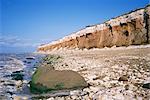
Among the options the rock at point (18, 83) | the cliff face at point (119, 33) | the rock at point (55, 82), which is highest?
the cliff face at point (119, 33)

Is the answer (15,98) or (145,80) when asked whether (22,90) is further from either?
(145,80)

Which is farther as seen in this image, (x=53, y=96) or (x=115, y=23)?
(x=115, y=23)

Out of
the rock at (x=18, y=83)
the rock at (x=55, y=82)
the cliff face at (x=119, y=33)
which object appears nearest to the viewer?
the rock at (x=55, y=82)

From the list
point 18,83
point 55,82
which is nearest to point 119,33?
point 18,83

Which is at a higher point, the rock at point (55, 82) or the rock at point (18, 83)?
the rock at point (55, 82)

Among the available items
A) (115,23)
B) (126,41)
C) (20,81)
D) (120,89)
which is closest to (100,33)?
(115,23)

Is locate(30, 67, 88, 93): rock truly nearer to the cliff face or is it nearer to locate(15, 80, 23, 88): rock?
locate(15, 80, 23, 88): rock

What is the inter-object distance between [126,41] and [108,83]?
1207 inches

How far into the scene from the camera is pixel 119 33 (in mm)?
41250

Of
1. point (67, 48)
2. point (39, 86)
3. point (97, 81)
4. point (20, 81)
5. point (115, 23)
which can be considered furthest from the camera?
point (67, 48)

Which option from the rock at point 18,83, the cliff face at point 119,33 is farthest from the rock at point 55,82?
the cliff face at point 119,33

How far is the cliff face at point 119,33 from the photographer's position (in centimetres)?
3594

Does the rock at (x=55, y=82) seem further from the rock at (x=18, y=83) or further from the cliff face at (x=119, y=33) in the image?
the cliff face at (x=119, y=33)

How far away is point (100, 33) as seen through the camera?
45781 mm
